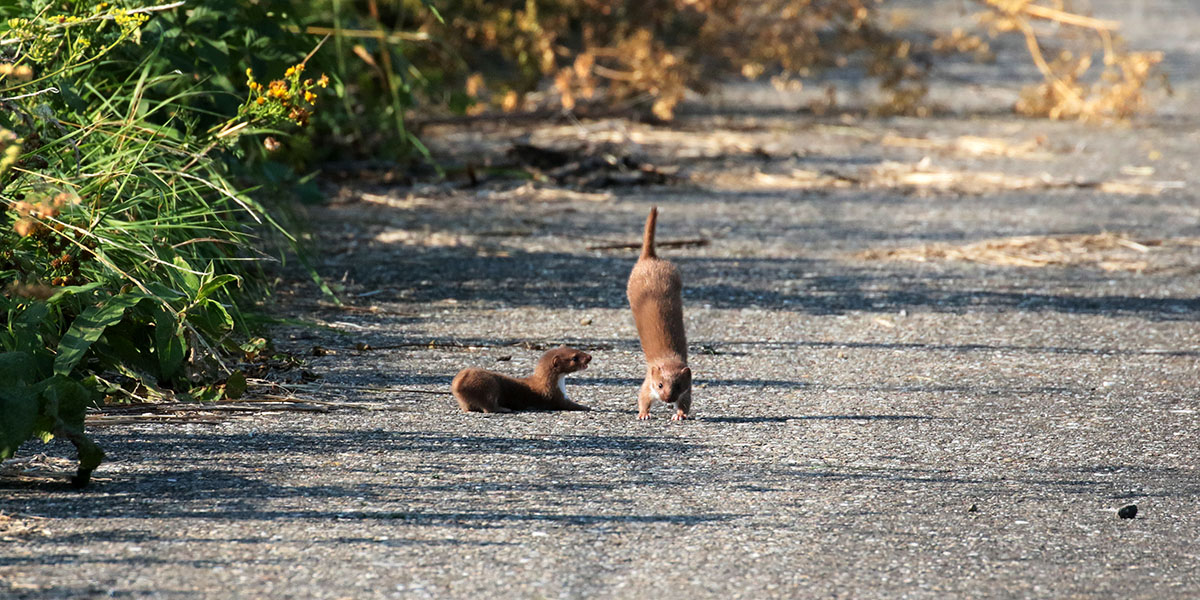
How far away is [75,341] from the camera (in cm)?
397

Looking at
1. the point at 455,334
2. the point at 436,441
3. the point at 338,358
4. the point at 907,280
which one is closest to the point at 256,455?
the point at 436,441

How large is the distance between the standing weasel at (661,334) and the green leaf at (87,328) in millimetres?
1573

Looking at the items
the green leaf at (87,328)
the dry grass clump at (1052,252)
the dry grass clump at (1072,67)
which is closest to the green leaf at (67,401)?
the green leaf at (87,328)

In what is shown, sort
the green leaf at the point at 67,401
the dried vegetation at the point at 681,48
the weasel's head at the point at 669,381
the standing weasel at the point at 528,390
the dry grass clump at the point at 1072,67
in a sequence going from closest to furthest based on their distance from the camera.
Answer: the green leaf at the point at 67,401
the weasel's head at the point at 669,381
the standing weasel at the point at 528,390
the dried vegetation at the point at 681,48
the dry grass clump at the point at 1072,67

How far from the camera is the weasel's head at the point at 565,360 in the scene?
441 cm

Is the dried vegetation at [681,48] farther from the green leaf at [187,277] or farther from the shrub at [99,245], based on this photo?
the green leaf at [187,277]

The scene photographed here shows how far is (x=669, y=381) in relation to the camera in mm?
4195

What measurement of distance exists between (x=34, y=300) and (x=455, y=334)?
1892 millimetres

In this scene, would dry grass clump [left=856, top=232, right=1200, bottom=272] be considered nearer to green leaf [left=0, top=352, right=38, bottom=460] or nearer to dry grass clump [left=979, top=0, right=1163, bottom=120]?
dry grass clump [left=979, top=0, right=1163, bottom=120]

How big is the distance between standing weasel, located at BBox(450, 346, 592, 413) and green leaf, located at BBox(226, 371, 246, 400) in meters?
0.67

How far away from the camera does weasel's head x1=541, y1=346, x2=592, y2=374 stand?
441cm

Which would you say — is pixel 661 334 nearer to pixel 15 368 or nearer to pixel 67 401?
pixel 67 401

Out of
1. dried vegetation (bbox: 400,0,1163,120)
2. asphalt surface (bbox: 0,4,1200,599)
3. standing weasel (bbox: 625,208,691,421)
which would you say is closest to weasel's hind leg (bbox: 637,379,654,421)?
standing weasel (bbox: 625,208,691,421)

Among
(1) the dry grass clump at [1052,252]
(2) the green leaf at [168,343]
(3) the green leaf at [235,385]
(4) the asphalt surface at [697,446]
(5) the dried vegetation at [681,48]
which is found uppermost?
(5) the dried vegetation at [681,48]
